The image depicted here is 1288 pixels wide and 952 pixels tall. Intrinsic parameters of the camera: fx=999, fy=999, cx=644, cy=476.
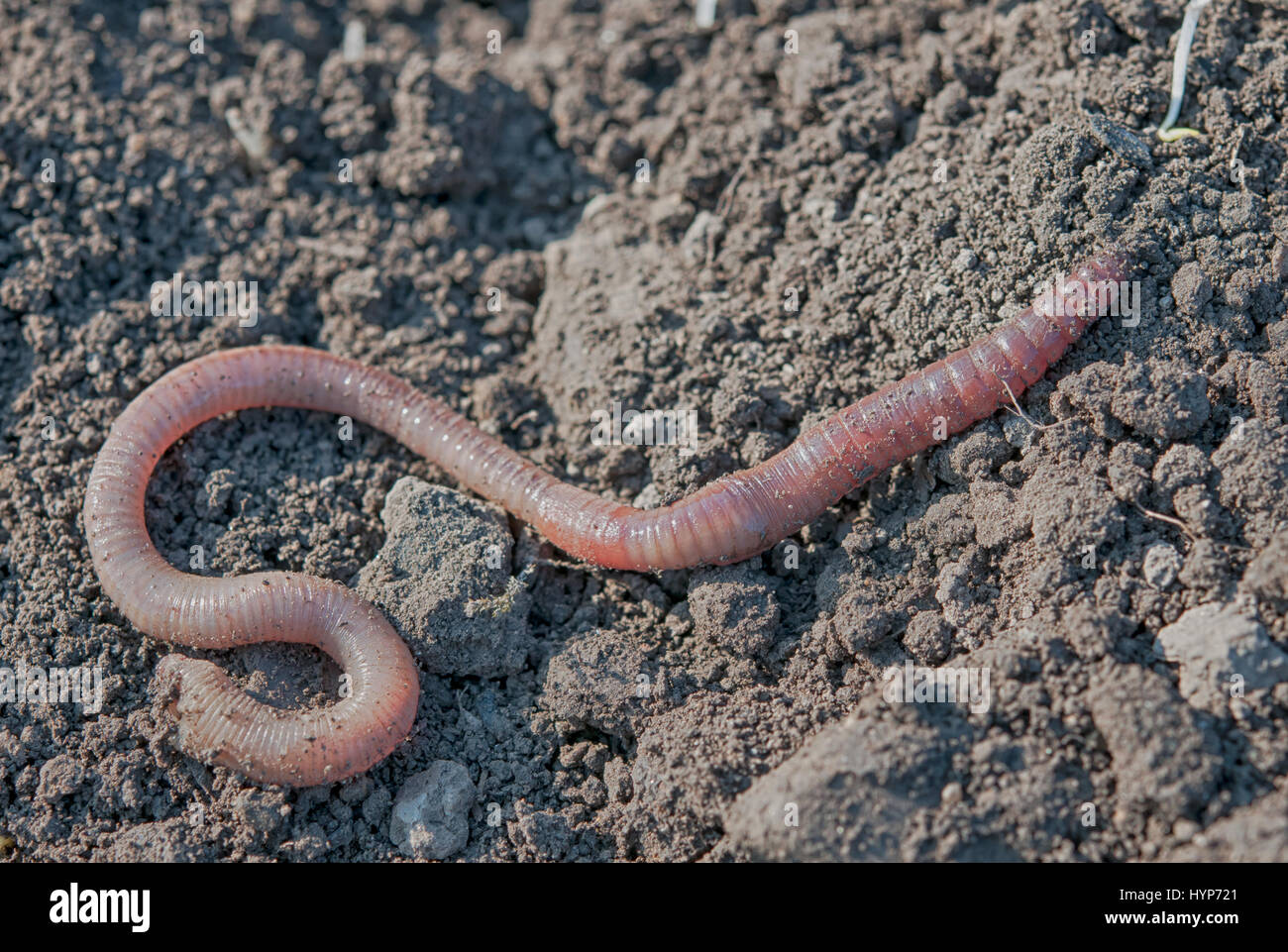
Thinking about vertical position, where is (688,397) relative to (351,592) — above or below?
above

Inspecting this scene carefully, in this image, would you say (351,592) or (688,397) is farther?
(688,397)

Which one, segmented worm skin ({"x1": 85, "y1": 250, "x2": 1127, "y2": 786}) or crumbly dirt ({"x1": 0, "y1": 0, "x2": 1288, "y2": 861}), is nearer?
crumbly dirt ({"x1": 0, "y1": 0, "x2": 1288, "y2": 861})

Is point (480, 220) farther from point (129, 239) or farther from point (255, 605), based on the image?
point (255, 605)

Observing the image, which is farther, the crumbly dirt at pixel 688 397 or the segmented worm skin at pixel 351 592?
the segmented worm skin at pixel 351 592

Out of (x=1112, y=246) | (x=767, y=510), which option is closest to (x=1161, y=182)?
(x=1112, y=246)
